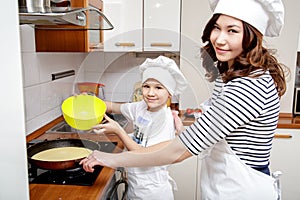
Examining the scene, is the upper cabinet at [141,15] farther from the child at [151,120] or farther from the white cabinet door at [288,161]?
the white cabinet door at [288,161]

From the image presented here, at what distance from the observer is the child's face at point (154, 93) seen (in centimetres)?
86

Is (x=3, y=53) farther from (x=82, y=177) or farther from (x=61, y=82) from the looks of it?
(x=61, y=82)

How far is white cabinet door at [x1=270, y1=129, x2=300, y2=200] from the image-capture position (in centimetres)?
165

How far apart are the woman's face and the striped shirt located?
0.07 metres

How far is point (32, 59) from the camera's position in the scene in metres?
1.29

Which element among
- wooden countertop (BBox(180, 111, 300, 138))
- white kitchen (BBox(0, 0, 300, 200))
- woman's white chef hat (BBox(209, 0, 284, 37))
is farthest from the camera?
wooden countertop (BBox(180, 111, 300, 138))

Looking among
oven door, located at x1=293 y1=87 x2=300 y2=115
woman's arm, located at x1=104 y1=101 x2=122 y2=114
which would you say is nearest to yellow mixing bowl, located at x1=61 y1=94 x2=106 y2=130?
woman's arm, located at x1=104 y1=101 x2=122 y2=114

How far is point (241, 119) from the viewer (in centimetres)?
73

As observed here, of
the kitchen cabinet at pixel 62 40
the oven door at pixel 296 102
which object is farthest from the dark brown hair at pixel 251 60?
the oven door at pixel 296 102

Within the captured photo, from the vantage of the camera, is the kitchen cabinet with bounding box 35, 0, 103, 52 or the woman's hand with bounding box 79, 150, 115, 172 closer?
the woman's hand with bounding box 79, 150, 115, 172

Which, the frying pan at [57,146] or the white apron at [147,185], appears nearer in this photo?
the frying pan at [57,146]

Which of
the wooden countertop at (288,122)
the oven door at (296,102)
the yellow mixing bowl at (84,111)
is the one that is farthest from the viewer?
the oven door at (296,102)

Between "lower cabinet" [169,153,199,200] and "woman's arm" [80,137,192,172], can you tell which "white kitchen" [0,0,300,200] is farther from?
"woman's arm" [80,137,192,172]

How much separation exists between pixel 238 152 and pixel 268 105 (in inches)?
5.9
